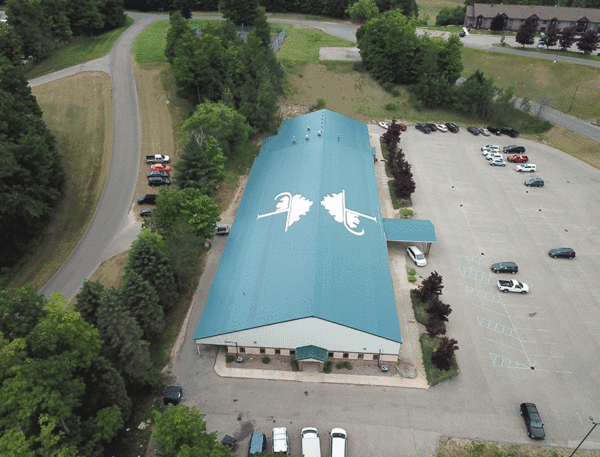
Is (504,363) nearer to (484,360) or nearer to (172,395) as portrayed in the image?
(484,360)

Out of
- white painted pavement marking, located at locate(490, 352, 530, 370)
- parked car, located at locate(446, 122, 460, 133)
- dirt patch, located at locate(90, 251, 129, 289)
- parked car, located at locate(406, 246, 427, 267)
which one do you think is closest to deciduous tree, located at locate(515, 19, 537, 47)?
parked car, located at locate(446, 122, 460, 133)

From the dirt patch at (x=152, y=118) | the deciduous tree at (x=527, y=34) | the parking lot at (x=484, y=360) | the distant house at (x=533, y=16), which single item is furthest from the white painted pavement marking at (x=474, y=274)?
the distant house at (x=533, y=16)

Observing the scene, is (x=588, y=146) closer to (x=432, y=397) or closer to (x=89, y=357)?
(x=432, y=397)

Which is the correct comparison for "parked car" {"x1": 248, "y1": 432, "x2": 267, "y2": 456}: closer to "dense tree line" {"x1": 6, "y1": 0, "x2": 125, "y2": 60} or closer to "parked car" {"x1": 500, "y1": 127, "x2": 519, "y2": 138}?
"parked car" {"x1": 500, "y1": 127, "x2": 519, "y2": 138}

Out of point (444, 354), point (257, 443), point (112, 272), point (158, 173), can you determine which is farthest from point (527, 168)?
point (112, 272)

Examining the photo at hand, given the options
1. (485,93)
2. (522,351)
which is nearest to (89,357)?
(522,351)

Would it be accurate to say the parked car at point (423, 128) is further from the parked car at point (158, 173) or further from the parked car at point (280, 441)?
the parked car at point (280, 441)
